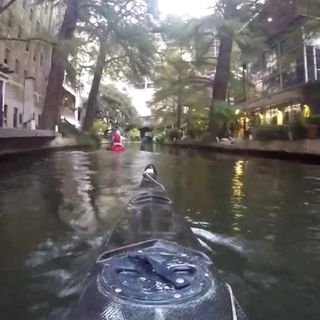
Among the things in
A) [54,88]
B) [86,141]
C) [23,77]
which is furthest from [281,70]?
[23,77]

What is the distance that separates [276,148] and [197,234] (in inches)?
527

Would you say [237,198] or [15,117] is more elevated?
[15,117]

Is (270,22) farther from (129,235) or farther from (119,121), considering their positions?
(119,121)

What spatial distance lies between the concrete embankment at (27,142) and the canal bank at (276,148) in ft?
28.7

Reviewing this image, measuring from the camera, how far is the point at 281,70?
25516mm

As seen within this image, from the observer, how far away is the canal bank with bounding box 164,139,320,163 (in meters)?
14.5

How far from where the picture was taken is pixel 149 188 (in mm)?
4695

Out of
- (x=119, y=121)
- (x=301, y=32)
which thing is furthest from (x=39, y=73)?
(x=119, y=121)

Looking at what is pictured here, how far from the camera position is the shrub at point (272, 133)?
17250 mm

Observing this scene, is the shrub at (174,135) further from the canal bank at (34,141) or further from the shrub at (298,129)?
the shrub at (298,129)

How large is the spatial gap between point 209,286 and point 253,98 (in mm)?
31176

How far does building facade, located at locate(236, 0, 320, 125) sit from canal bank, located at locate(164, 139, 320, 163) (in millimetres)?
2525

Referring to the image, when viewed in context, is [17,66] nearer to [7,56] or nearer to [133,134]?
[7,56]

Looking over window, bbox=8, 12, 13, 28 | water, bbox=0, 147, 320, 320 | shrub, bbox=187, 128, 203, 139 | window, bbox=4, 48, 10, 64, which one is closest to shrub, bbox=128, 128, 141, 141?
shrub, bbox=187, 128, 203, 139
